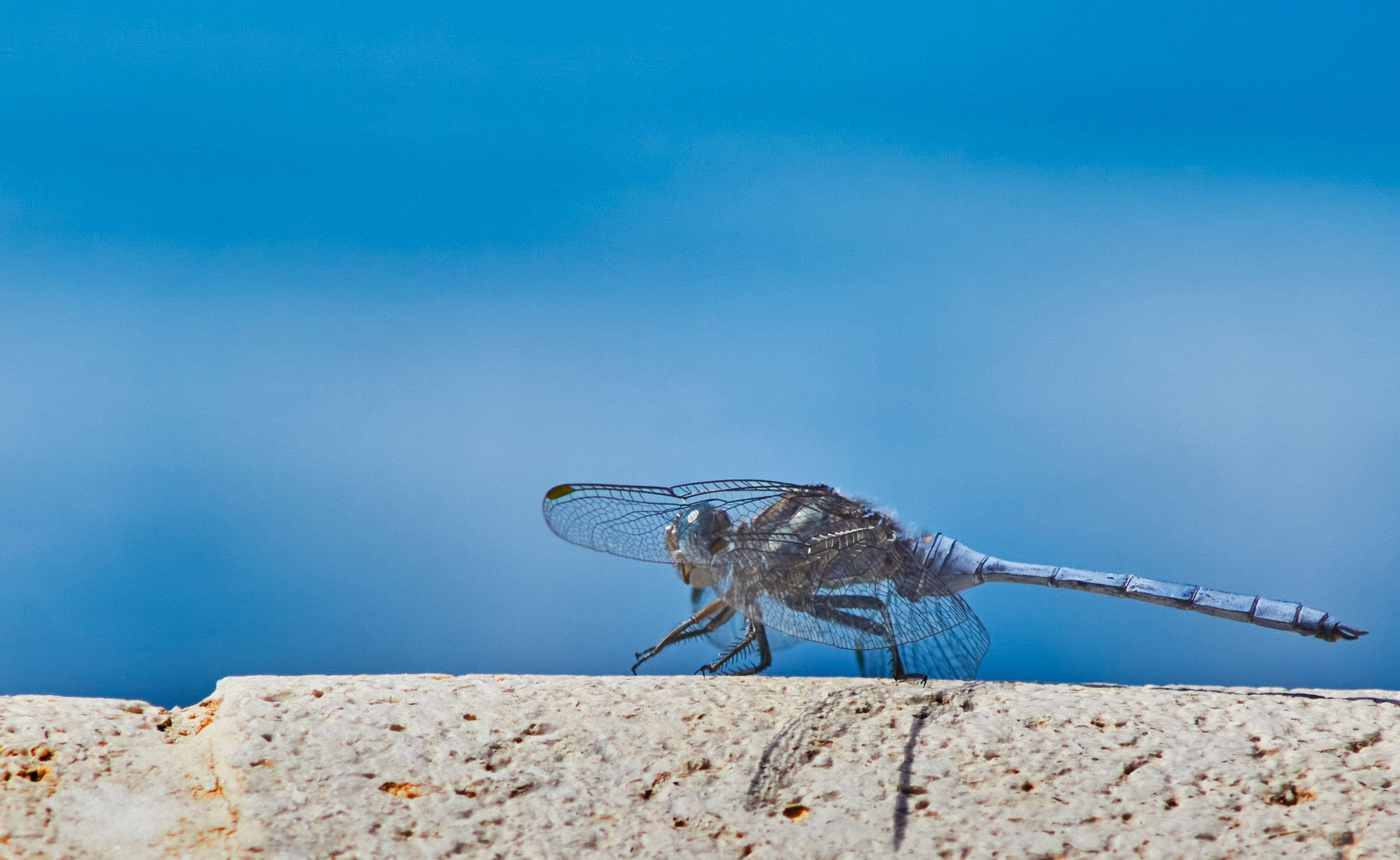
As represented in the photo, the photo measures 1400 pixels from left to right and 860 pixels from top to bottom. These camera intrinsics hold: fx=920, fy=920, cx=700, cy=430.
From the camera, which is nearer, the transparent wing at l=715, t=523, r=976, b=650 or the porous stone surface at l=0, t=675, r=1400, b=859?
the porous stone surface at l=0, t=675, r=1400, b=859

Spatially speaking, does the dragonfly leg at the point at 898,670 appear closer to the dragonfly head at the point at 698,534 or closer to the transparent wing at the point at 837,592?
the transparent wing at the point at 837,592

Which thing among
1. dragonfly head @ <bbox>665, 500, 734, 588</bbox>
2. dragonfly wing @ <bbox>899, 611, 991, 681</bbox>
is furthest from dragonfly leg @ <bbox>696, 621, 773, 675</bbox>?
dragonfly wing @ <bbox>899, 611, 991, 681</bbox>

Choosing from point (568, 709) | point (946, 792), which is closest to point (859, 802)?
point (946, 792)

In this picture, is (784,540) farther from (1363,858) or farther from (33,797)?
(33,797)

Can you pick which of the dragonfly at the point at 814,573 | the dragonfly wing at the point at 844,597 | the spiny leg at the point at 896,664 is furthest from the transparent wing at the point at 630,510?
the spiny leg at the point at 896,664

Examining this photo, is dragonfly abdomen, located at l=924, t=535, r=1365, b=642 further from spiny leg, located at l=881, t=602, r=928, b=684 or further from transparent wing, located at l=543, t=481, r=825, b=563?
transparent wing, located at l=543, t=481, r=825, b=563
